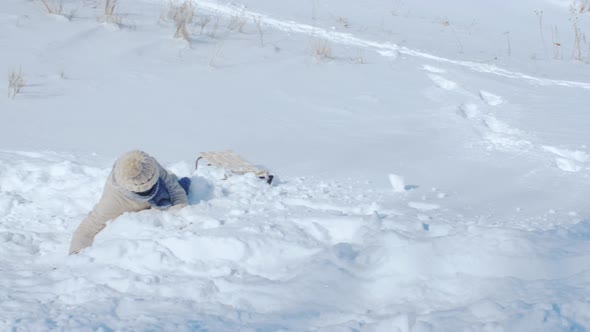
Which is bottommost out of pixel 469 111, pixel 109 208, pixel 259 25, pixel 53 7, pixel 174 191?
pixel 53 7

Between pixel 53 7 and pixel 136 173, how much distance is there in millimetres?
4289

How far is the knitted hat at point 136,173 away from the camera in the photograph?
3660 millimetres

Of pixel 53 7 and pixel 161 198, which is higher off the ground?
pixel 161 198

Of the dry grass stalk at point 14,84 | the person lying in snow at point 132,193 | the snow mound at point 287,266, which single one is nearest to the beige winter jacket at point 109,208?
the person lying in snow at point 132,193

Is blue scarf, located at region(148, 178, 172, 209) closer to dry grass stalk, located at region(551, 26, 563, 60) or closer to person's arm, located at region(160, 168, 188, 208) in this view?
person's arm, located at region(160, 168, 188, 208)

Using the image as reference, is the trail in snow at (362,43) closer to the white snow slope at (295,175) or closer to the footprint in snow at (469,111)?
the white snow slope at (295,175)

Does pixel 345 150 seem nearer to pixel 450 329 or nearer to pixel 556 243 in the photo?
pixel 556 243

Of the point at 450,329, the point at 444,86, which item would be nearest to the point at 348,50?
the point at 444,86

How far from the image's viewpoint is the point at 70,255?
3.46 meters

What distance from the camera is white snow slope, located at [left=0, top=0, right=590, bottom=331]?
9.36 feet

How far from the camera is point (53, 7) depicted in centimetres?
726

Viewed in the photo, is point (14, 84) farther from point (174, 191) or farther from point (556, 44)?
point (556, 44)

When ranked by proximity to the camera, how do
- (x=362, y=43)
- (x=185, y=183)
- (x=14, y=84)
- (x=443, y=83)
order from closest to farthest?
(x=185, y=183)
(x=14, y=84)
(x=443, y=83)
(x=362, y=43)

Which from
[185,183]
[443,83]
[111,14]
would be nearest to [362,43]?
[443,83]
